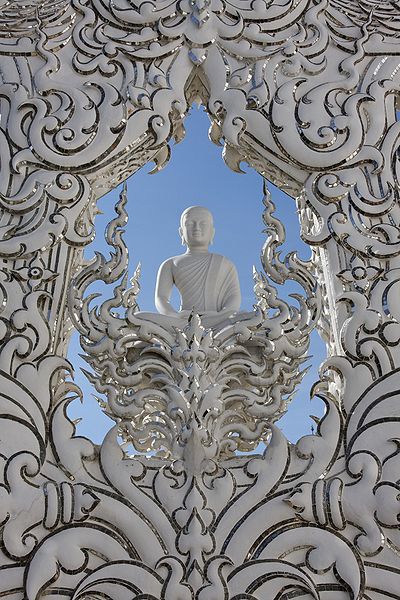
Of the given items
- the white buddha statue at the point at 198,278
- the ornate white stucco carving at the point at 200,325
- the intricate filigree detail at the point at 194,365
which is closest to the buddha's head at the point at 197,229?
the white buddha statue at the point at 198,278

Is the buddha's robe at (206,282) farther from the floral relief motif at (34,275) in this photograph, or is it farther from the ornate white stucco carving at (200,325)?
the floral relief motif at (34,275)

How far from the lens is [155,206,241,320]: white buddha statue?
2736 mm

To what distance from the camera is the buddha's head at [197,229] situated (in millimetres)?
2889

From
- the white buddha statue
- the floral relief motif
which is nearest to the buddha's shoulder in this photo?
the white buddha statue

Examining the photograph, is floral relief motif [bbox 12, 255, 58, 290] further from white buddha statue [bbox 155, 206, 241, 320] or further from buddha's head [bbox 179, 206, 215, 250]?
buddha's head [bbox 179, 206, 215, 250]

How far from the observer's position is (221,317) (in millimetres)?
2615

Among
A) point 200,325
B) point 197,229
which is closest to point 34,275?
point 200,325

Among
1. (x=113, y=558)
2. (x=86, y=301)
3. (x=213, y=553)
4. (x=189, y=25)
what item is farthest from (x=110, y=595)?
(x=189, y=25)

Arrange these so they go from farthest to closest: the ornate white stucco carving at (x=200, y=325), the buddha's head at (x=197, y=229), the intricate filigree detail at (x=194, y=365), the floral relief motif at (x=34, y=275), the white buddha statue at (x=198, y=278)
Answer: the buddha's head at (x=197, y=229)
the white buddha statue at (x=198, y=278)
the floral relief motif at (x=34, y=275)
the intricate filigree detail at (x=194, y=365)
the ornate white stucco carving at (x=200, y=325)

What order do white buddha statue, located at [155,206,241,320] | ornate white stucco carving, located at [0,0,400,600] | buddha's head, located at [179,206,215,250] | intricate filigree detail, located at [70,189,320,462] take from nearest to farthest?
ornate white stucco carving, located at [0,0,400,600], intricate filigree detail, located at [70,189,320,462], white buddha statue, located at [155,206,241,320], buddha's head, located at [179,206,215,250]

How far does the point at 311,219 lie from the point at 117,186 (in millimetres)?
647

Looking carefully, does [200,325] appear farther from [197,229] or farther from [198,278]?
[197,229]

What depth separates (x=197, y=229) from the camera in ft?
9.48

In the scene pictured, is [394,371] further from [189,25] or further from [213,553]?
[189,25]
